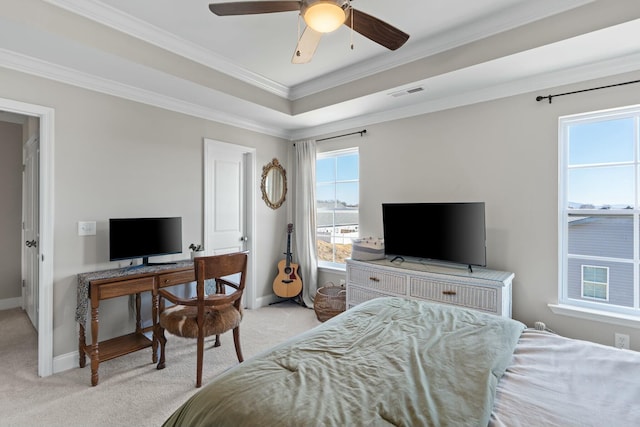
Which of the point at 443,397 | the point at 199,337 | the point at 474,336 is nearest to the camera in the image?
the point at 443,397

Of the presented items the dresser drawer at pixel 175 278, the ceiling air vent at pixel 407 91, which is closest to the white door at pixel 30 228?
the dresser drawer at pixel 175 278

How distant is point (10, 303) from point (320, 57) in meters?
5.24

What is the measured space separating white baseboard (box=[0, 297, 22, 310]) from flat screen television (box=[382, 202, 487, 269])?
5099 mm

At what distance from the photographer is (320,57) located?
300 centimetres

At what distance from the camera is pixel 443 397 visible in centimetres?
103

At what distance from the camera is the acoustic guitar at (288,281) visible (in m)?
4.38

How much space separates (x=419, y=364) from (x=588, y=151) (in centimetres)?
263

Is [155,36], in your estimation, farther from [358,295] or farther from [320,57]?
[358,295]

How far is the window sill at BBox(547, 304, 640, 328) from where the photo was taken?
2365 mm

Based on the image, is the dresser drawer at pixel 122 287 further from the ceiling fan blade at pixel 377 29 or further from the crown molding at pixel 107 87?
the ceiling fan blade at pixel 377 29

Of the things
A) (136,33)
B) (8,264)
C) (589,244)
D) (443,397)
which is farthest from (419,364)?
(8,264)

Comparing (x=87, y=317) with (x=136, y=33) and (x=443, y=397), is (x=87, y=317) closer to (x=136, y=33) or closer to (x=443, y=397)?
(x=136, y=33)

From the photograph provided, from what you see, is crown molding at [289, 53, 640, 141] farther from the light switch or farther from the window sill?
the light switch

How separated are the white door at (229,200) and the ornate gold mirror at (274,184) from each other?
0.71 feet
